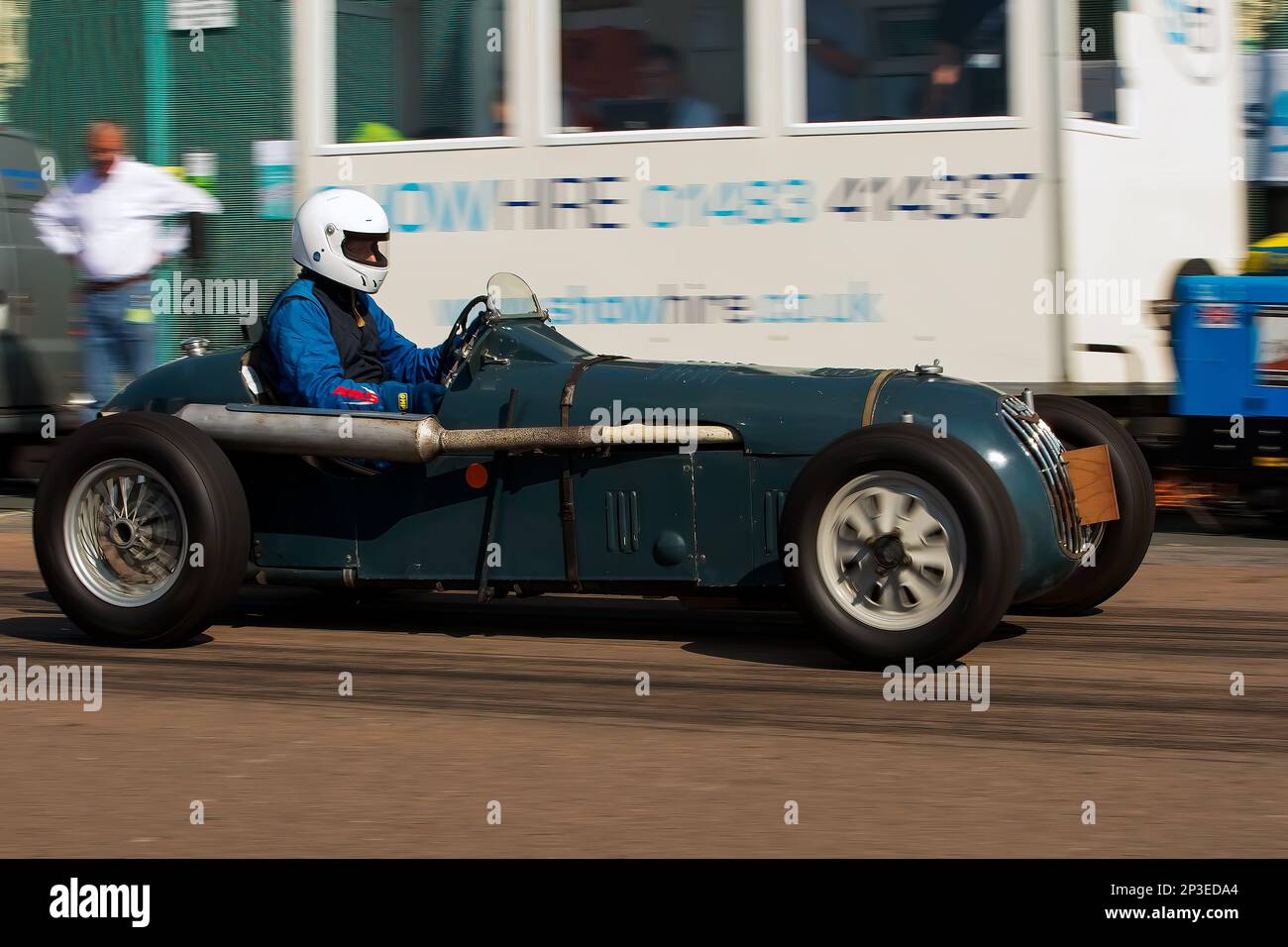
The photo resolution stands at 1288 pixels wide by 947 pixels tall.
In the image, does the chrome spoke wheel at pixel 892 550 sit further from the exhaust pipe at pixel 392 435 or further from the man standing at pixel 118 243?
the man standing at pixel 118 243

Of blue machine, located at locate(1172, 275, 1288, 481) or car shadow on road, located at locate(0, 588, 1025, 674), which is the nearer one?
car shadow on road, located at locate(0, 588, 1025, 674)

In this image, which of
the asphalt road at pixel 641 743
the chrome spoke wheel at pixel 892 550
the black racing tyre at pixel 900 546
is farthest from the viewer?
the chrome spoke wheel at pixel 892 550

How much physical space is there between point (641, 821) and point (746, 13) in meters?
6.23

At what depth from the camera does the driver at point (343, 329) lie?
676 centimetres

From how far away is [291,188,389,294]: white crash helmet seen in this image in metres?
7.02

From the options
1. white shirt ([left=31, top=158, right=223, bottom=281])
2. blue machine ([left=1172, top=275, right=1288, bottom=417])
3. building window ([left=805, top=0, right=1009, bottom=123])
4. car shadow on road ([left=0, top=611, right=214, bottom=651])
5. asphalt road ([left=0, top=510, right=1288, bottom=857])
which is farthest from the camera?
white shirt ([left=31, top=158, right=223, bottom=281])

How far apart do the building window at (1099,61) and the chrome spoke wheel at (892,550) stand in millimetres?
4291

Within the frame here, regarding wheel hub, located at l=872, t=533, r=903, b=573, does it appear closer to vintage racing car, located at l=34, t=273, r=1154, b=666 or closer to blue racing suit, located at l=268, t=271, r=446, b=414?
vintage racing car, located at l=34, t=273, r=1154, b=666

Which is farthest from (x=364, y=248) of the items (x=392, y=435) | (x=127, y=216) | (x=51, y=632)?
(x=127, y=216)

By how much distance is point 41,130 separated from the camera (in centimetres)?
1288

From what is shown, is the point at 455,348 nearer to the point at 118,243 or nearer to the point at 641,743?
the point at 641,743

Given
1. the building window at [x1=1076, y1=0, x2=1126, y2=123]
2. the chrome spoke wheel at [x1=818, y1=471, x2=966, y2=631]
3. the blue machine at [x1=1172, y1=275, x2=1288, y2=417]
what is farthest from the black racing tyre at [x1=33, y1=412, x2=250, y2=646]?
the building window at [x1=1076, y1=0, x2=1126, y2=123]

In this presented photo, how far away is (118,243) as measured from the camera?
11156 mm

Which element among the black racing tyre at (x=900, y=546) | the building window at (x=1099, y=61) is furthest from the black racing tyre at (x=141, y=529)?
the building window at (x=1099, y=61)
